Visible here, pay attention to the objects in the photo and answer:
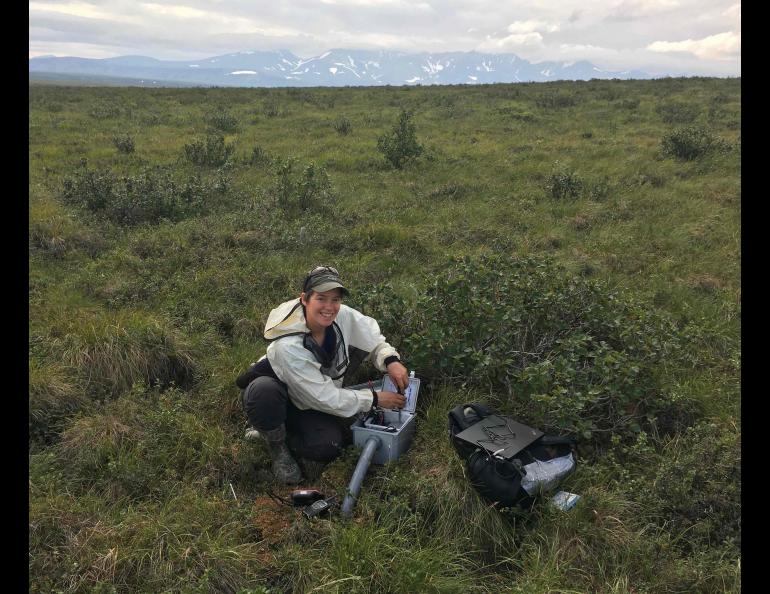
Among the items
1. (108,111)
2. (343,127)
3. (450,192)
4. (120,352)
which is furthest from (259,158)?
(108,111)

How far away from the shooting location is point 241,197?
998cm

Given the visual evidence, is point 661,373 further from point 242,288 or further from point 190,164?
point 190,164

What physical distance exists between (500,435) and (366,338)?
1302mm

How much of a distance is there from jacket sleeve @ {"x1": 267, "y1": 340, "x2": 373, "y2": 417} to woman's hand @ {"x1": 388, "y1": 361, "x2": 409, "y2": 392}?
13.3 inches

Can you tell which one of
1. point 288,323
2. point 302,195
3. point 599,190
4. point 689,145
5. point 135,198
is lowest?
point 288,323

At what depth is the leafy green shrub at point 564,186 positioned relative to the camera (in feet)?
33.4

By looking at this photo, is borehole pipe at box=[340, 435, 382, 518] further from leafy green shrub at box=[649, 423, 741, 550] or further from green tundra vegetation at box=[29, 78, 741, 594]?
leafy green shrub at box=[649, 423, 741, 550]

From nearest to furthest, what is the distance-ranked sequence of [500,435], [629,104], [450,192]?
1. [500,435]
2. [450,192]
3. [629,104]

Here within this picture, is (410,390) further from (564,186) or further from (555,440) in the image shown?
(564,186)

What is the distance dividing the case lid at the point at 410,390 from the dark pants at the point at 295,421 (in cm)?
45

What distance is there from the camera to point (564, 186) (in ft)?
33.8

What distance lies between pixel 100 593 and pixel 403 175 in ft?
34.1

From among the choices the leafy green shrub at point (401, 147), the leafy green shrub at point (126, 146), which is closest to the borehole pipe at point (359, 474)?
the leafy green shrub at point (401, 147)
